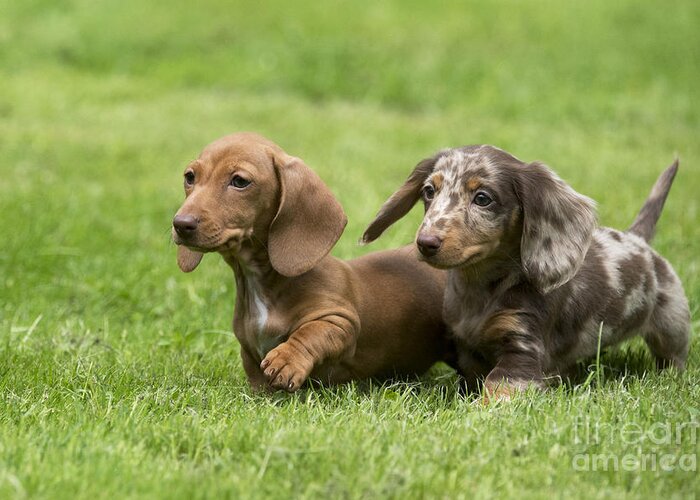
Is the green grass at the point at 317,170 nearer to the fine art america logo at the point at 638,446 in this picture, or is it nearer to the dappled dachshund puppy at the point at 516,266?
the fine art america logo at the point at 638,446

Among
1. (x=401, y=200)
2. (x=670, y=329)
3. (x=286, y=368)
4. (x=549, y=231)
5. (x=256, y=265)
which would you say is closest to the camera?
(x=286, y=368)

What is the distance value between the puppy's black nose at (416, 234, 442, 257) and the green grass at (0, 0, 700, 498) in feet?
2.03

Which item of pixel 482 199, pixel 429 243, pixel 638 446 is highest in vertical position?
pixel 482 199

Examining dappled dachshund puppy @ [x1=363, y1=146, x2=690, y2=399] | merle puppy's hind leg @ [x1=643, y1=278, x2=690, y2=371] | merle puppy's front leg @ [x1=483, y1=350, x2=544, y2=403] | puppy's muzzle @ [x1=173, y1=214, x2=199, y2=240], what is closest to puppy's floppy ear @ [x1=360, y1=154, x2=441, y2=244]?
dappled dachshund puppy @ [x1=363, y1=146, x2=690, y2=399]

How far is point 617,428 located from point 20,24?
45.7 ft

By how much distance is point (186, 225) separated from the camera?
423 cm

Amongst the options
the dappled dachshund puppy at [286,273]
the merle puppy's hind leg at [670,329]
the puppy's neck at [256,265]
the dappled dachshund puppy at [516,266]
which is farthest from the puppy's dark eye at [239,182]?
the merle puppy's hind leg at [670,329]

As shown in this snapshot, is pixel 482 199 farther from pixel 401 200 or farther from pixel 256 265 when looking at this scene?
pixel 256 265

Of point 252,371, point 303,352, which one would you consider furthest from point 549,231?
point 252,371

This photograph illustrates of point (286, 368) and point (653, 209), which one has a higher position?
point (653, 209)

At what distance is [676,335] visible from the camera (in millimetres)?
5188

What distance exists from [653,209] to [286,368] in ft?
8.15

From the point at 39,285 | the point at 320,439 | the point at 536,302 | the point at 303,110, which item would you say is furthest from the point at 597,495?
the point at 303,110

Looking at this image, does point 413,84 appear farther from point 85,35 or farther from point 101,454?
point 101,454
